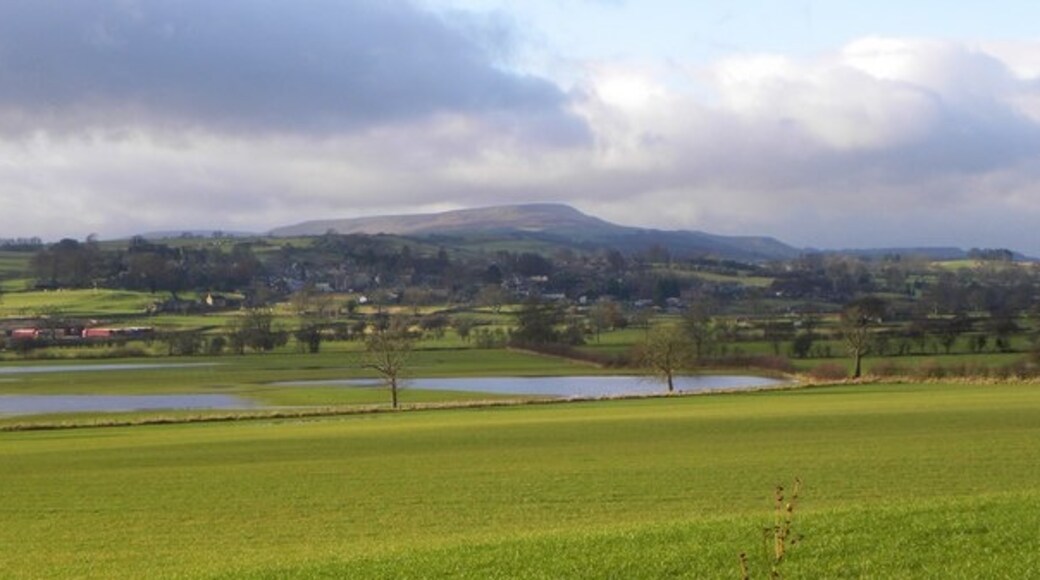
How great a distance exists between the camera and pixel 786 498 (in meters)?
28.2

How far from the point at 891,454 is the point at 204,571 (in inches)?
922

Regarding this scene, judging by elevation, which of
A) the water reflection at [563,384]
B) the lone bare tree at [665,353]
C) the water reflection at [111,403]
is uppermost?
the lone bare tree at [665,353]

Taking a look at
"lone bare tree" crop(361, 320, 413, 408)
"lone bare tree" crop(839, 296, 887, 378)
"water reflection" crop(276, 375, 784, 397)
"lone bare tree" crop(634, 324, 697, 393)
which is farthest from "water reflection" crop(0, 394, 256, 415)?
"lone bare tree" crop(839, 296, 887, 378)

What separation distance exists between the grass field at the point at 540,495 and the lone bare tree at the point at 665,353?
Answer: 1328 inches

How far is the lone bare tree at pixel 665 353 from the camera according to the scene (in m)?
93.9

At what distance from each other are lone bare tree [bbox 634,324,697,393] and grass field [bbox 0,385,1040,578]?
33.7 metres

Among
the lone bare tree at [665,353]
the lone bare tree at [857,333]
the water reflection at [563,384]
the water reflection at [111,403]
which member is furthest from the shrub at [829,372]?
the water reflection at [111,403]

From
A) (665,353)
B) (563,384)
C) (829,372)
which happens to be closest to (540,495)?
(665,353)

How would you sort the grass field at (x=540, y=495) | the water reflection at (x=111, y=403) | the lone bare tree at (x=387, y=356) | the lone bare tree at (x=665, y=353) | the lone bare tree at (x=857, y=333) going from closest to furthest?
the grass field at (x=540, y=495)
the water reflection at (x=111, y=403)
the lone bare tree at (x=387, y=356)
the lone bare tree at (x=665, y=353)
the lone bare tree at (x=857, y=333)

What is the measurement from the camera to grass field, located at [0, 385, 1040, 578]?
1697 cm

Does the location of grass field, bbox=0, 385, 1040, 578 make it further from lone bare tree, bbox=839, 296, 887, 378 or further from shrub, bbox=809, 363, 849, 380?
lone bare tree, bbox=839, 296, 887, 378

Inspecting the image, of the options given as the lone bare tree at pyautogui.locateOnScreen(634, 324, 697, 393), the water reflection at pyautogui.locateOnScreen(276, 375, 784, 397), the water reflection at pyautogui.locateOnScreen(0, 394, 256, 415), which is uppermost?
the lone bare tree at pyautogui.locateOnScreen(634, 324, 697, 393)

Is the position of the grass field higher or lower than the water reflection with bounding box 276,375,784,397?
higher

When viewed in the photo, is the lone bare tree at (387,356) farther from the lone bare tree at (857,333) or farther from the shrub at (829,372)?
the lone bare tree at (857,333)
